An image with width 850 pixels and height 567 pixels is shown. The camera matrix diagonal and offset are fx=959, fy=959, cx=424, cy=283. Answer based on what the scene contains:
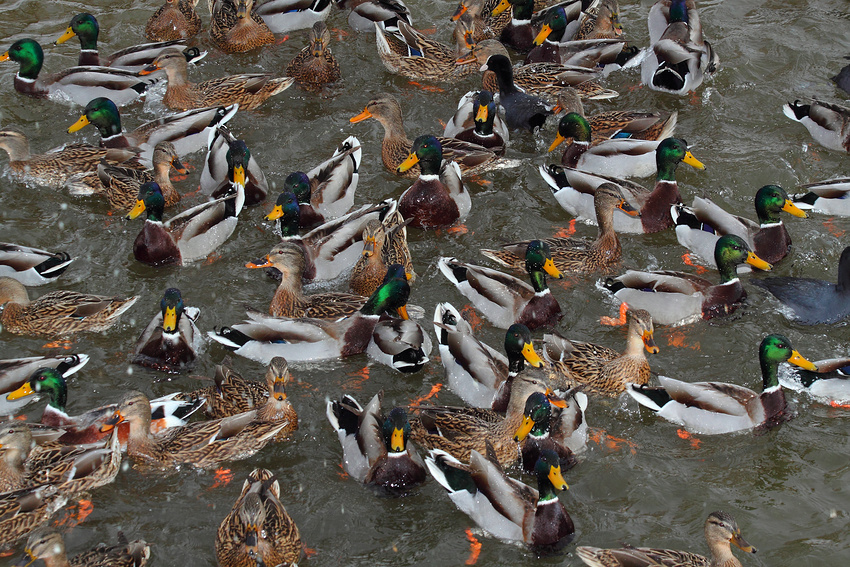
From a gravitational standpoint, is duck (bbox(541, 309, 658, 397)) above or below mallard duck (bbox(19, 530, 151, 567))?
below

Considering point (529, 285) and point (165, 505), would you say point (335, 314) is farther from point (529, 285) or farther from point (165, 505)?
point (165, 505)

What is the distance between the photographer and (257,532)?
5.81 meters

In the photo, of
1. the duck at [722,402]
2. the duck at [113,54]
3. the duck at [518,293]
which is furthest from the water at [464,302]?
the duck at [113,54]

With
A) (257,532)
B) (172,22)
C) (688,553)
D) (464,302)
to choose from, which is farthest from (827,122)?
(172,22)

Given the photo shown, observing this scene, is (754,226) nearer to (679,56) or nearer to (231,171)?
(679,56)

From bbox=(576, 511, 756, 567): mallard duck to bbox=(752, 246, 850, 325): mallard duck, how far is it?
279cm

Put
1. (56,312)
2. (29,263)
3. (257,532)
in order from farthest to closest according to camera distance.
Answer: (29,263), (56,312), (257,532)

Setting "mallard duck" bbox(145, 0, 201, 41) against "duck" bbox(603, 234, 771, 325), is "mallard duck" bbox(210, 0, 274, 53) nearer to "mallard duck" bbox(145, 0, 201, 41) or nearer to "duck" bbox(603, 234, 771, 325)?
"mallard duck" bbox(145, 0, 201, 41)

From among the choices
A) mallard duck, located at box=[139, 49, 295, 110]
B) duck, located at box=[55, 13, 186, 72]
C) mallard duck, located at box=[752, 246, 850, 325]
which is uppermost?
duck, located at box=[55, 13, 186, 72]

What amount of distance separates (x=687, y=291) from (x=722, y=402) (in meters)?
1.29

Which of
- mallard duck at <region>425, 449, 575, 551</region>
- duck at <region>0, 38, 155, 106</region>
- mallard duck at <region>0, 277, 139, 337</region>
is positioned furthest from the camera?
duck at <region>0, 38, 155, 106</region>

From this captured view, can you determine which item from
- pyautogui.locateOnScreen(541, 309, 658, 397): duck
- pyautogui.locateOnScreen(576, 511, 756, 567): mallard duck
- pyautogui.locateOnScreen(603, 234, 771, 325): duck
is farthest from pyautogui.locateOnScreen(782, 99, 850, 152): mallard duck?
pyautogui.locateOnScreen(576, 511, 756, 567): mallard duck

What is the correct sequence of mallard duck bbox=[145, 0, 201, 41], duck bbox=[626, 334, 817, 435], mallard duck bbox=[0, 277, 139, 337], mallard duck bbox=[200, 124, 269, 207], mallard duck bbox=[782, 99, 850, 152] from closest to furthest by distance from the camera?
duck bbox=[626, 334, 817, 435] → mallard duck bbox=[0, 277, 139, 337] → mallard duck bbox=[200, 124, 269, 207] → mallard duck bbox=[782, 99, 850, 152] → mallard duck bbox=[145, 0, 201, 41]

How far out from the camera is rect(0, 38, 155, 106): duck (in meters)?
10.6
